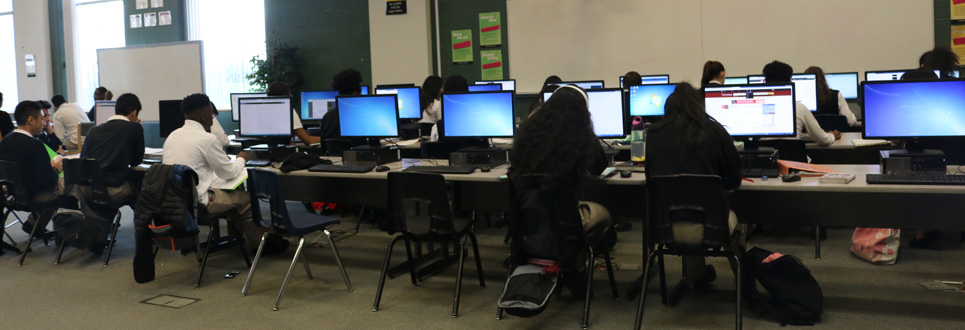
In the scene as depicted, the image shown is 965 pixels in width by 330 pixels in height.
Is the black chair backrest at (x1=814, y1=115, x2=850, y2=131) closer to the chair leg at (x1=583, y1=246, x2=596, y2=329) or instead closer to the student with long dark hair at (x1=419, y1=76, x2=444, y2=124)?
the chair leg at (x1=583, y1=246, x2=596, y2=329)

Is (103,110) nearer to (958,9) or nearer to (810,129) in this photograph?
(810,129)

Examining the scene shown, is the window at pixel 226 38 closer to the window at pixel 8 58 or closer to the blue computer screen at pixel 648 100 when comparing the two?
the window at pixel 8 58

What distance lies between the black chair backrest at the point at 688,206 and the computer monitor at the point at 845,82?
5341mm

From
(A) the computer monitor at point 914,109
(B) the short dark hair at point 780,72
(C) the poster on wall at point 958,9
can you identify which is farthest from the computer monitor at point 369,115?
(C) the poster on wall at point 958,9

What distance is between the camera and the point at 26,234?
19.7ft

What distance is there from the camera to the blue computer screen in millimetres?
5781

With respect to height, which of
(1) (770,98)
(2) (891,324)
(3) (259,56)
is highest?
(3) (259,56)

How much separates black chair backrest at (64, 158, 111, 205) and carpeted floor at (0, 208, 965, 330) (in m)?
0.43

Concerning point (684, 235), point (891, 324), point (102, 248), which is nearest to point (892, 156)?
point (891, 324)

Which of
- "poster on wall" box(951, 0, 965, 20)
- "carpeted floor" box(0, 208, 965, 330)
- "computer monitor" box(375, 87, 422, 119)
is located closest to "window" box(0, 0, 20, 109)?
"computer monitor" box(375, 87, 422, 119)

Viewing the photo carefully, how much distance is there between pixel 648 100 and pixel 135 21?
910cm

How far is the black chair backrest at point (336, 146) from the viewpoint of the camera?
5594 millimetres

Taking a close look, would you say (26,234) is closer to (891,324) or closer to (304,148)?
(304,148)

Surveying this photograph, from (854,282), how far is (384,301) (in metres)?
2.25
